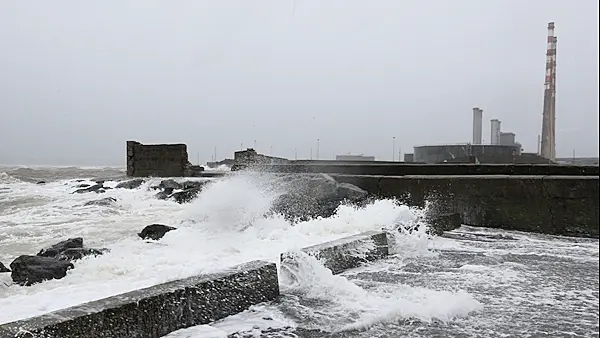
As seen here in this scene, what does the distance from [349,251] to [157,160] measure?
1800 centimetres

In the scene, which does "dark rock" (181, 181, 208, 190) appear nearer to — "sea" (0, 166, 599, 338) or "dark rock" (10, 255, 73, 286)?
"sea" (0, 166, 599, 338)

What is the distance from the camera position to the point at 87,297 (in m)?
3.54

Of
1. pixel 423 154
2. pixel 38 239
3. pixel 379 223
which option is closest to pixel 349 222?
pixel 379 223

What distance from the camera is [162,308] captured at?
8.33 ft

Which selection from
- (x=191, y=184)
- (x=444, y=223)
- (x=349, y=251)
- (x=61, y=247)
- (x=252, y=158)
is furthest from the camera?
(x=252, y=158)

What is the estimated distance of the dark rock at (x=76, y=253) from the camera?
5.17m

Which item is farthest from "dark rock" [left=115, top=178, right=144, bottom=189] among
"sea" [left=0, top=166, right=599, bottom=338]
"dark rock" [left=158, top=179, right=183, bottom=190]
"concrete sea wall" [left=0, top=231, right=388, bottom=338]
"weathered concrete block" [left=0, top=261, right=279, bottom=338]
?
"weathered concrete block" [left=0, top=261, right=279, bottom=338]

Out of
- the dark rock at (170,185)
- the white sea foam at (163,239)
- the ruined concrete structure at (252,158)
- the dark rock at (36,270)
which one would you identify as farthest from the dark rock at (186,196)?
the dark rock at (36,270)

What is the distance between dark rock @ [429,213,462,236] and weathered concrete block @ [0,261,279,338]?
9.94ft

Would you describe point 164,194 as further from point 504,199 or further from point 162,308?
point 162,308

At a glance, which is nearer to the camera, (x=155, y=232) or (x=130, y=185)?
(x=155, y=232)

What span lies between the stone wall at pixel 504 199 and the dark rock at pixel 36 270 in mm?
4694

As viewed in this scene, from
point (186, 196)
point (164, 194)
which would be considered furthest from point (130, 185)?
point (186, 196)

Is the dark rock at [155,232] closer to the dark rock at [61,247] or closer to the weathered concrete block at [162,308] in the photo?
the dark rock at [61,247]
